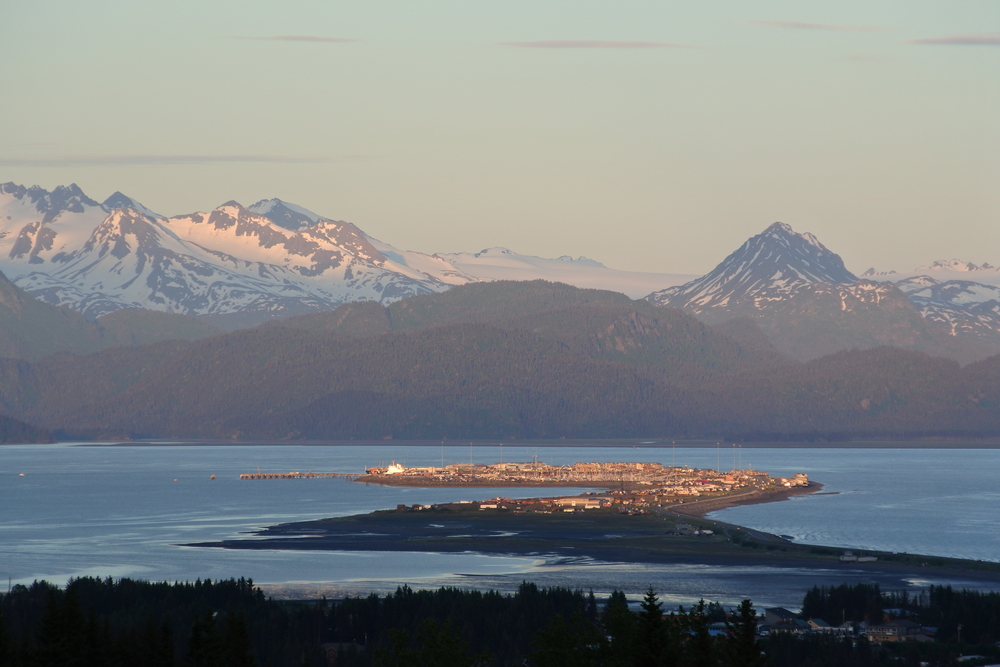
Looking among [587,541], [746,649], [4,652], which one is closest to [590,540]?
[587,541]

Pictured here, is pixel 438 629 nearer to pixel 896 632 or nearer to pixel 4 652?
pixel 4 652

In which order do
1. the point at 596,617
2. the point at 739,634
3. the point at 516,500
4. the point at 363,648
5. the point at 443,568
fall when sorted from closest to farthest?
the point at 739,634, the point at 363,648, the point at 596,617, the point at 443,568, the point at 516,500

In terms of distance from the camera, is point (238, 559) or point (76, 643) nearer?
point (76, 643)

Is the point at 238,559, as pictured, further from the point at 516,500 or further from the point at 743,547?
the point at 516,500

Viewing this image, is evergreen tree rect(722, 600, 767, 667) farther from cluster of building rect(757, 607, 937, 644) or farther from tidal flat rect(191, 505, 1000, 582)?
tidal flat rect(191, 505, 1000, 582)

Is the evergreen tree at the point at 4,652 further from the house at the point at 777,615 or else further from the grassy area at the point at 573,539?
the grassy area at the point at 573,539

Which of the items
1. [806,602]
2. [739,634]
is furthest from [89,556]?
[739,634]
